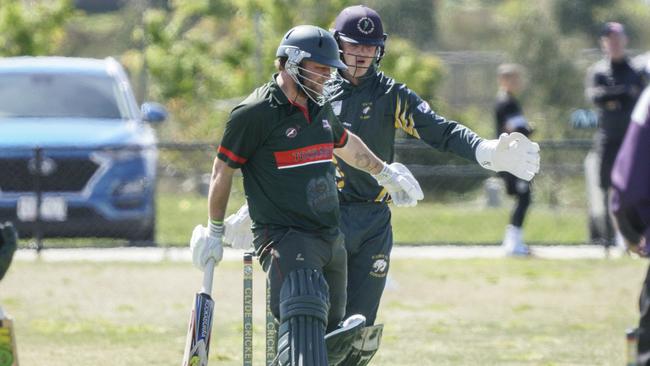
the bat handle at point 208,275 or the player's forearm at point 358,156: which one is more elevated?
the player's forearm at point 358,156

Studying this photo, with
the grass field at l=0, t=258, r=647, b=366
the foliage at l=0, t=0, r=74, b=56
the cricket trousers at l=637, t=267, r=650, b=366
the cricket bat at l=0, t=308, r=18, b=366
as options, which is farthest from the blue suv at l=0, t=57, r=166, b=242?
the cricket trousers at l=637, t=267, r=650, b=366

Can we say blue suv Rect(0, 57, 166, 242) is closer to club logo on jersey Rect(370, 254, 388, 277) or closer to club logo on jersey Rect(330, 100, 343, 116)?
club logo on jersey Rect(330, 100, 343, 116)

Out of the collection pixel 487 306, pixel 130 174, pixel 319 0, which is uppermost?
pixel 319 0

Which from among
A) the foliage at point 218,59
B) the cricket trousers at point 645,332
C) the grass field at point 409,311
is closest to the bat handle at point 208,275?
the cricket trousers at point 645,332

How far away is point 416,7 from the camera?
35.5 meters

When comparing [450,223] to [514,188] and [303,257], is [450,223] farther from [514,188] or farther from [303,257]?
[303,257]

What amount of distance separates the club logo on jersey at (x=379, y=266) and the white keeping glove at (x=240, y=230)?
28.1 inches

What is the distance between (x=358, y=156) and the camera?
7.00 metres

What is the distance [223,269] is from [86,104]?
2666 millimetres

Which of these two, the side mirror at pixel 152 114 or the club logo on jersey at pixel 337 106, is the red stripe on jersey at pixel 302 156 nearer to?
the club logo on jersey at pixel 337 106

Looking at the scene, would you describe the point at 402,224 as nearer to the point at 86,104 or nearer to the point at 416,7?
the point at 86,104

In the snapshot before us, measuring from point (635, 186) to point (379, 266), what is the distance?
2.74 meters

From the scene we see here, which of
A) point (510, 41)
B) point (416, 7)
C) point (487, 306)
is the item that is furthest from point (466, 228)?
point (416, 7)

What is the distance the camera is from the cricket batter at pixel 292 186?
6344mm
